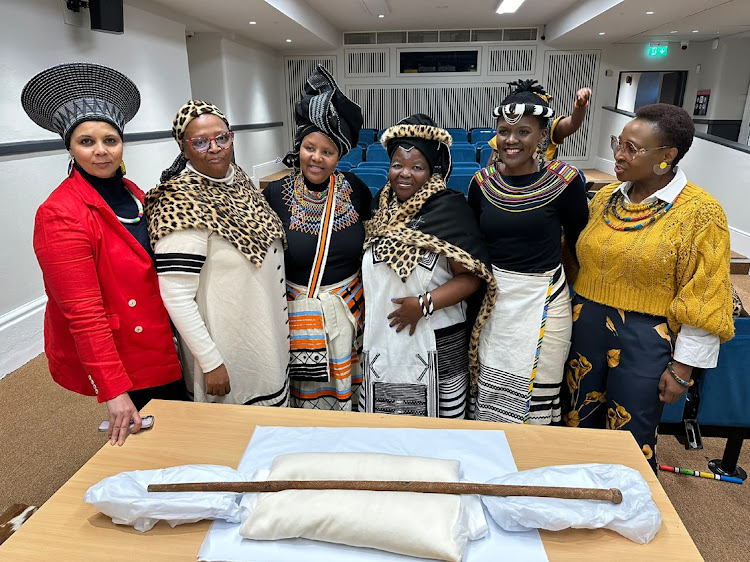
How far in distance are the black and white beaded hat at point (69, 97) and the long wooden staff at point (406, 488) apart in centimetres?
99

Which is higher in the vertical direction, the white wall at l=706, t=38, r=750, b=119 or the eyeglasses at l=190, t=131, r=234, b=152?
the white wall at l=706, t=38, r=750, b=119

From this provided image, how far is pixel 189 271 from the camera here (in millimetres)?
1441

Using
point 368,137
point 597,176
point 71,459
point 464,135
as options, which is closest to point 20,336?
point 71,459

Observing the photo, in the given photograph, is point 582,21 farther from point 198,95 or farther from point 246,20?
point 198,95

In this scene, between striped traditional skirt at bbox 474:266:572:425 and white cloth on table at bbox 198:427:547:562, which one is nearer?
white cloth on table at bbox 198:427:547:562

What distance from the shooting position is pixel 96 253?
135 cm

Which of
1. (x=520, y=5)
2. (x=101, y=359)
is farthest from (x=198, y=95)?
(x=101, y=359)

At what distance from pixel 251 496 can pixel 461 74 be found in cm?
1154

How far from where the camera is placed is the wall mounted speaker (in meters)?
4.18

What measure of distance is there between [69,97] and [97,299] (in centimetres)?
56

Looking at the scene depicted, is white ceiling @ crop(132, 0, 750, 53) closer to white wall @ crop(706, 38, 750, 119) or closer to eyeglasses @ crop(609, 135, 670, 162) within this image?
white wall @ crop(706, 38, 750, 119)

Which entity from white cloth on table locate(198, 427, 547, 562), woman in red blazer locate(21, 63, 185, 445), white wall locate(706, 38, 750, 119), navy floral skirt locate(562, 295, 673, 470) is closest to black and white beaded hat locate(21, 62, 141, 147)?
woman in red blazer locate(21, 63, 185, 445)

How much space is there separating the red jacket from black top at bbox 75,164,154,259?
0.03 meters

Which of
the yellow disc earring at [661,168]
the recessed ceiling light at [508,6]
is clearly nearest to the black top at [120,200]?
the yellow disc earring at [661,168]
